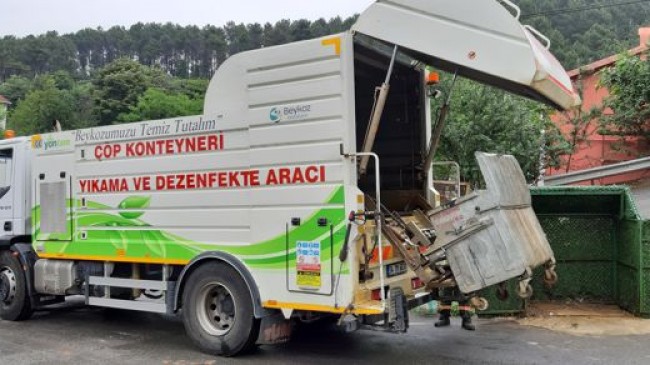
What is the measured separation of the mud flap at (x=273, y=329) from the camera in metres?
5.98

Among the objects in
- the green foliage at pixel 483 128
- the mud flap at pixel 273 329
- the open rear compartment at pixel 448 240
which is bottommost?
the mud flap at pixel 273 329

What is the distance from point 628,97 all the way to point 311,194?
14503mm

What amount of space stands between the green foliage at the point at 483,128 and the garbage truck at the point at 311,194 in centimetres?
431

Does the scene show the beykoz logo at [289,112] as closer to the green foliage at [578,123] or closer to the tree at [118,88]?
the green foliage at [578,123]

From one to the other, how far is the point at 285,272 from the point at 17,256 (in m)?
4.44

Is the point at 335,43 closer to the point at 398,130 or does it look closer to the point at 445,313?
the point at 398,130

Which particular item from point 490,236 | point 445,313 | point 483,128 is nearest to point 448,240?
point 490,236

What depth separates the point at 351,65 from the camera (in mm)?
5508

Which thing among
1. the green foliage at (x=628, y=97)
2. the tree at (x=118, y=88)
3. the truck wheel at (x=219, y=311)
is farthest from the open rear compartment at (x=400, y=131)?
the tree at (x=118, y=88)

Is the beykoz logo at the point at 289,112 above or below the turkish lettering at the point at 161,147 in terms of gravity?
above

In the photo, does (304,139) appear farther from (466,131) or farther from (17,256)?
(466,131)

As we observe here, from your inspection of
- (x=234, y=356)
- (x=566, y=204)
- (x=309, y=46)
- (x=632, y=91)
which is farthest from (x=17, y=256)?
(x=632, y=91)

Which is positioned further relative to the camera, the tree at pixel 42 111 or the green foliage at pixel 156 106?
the tree at pixel 42 111

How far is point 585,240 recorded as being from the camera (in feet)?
28.8
